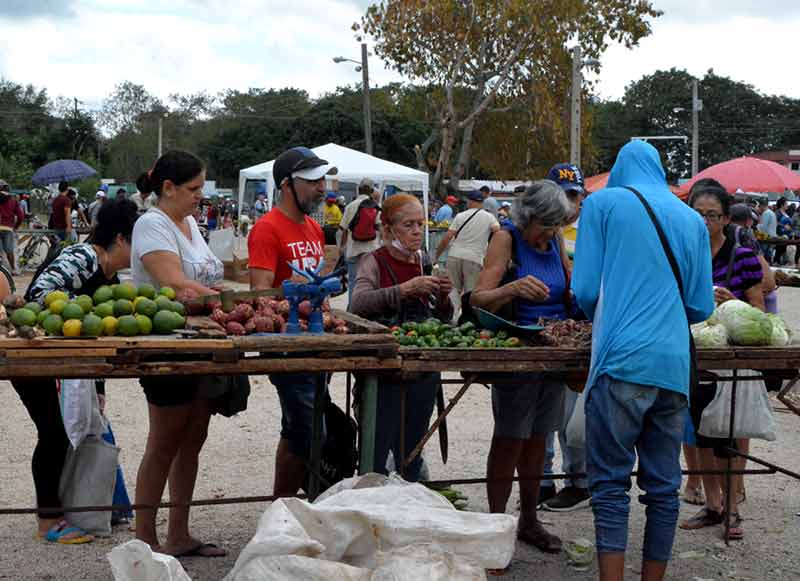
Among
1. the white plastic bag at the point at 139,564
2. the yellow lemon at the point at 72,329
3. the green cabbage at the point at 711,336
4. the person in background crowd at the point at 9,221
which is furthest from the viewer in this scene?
the person in background crowd at the point at 9,221

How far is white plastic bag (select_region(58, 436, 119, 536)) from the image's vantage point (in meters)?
5.18

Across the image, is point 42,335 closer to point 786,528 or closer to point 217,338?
point 217,338

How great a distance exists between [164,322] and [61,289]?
1.08 metres

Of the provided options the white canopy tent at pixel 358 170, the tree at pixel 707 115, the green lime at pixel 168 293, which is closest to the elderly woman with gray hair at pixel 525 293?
the green lime at pixel 168 293

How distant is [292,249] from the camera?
4.95 metres

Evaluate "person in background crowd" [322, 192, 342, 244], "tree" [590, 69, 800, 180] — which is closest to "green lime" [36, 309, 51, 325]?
"person in background crowd" [322, 192, 342, 244]

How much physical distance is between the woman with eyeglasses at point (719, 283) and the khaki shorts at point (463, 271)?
20.0ft

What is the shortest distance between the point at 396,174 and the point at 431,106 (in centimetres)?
1262

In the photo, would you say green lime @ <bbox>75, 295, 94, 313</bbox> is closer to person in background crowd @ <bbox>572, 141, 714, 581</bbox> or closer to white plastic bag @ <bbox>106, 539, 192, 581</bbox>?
white plastic bag @ <bbox>106, 539, 192, 581</bbox>

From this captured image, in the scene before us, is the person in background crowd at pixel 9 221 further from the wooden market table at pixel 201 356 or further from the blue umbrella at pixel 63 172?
the wooden market table at pixel 201 356

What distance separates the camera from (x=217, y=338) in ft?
12.9

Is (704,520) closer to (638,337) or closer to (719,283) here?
(719,283)

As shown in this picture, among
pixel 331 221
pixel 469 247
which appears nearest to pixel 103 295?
pixel 469 247

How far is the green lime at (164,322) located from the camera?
4.07m
